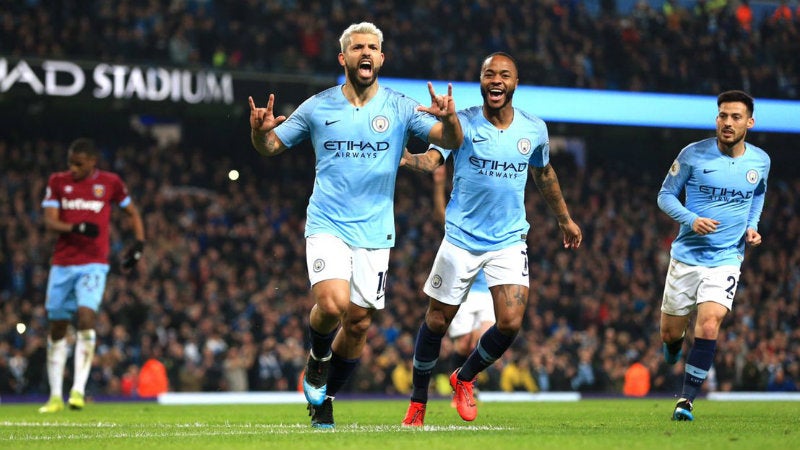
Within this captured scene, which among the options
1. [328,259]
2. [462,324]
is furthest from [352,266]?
[462,324]

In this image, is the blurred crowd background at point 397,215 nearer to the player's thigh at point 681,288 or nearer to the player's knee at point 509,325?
the player's thigh at point 681,288

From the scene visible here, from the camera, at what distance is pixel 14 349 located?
18.3 m

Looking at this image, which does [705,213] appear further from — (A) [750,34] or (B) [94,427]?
(A) [750,34]

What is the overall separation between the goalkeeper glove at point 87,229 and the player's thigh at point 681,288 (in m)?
5.68

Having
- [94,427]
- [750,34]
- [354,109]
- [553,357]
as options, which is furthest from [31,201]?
[750,34]

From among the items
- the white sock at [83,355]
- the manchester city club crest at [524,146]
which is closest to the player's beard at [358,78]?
the manchester city club crest at [524,146]

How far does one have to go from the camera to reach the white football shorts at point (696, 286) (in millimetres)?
9344

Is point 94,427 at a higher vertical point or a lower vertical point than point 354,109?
lower

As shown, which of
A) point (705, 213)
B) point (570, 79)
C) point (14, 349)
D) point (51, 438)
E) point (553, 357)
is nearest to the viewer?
point (51, 438)

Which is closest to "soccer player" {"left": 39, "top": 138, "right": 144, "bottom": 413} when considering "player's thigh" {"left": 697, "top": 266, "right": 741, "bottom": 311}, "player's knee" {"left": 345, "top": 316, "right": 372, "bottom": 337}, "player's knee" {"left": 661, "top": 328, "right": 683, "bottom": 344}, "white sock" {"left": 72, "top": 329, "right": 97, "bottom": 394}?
"white sock" {"left": 72, "top": 329, "right": 97, "bottom": 394}

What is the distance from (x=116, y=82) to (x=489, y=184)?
14.7 meters

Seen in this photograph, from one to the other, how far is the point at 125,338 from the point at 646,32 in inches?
589

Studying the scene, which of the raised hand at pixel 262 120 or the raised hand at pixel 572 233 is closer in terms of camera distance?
the raised hand at pixel 262 120

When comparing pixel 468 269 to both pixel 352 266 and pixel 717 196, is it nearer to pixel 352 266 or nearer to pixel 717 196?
pixel 352 266
